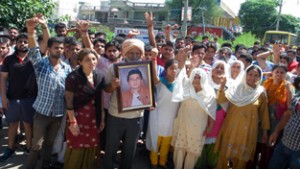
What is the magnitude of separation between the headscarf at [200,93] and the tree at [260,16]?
47.0 m

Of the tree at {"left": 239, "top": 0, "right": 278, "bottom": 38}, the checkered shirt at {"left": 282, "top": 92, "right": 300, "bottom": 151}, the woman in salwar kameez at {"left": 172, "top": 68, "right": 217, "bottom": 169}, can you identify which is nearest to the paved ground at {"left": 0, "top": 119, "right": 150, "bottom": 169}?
the woman in salwar kameez at {"left": 172, "top": 68, "right": 217, "bottom": 169}

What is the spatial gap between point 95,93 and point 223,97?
1781mm

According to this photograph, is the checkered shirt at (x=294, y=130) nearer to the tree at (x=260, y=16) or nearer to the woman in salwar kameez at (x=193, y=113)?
the woman in salwar kameez at (x=193, y=113)

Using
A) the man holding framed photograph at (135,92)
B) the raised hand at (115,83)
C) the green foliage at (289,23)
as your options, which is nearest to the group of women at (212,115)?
the man holding framed photograph at (135,92)

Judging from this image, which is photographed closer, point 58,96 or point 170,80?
point 58,96

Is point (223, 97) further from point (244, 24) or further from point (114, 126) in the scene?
point (244, 24)

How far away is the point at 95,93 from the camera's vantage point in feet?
12.1

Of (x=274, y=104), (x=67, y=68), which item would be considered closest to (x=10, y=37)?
(x=67, y=68)

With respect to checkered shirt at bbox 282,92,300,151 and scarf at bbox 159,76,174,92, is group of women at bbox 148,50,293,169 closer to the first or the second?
scarf at bbox 159,76,174,92

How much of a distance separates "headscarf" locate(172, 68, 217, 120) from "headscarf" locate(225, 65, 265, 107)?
0.24 m

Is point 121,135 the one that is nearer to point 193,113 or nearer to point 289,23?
point 193,113

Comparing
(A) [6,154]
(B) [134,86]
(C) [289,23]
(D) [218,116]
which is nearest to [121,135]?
(B) [134,86]

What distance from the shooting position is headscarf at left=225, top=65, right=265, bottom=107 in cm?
412

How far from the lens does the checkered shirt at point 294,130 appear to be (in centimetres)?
370
